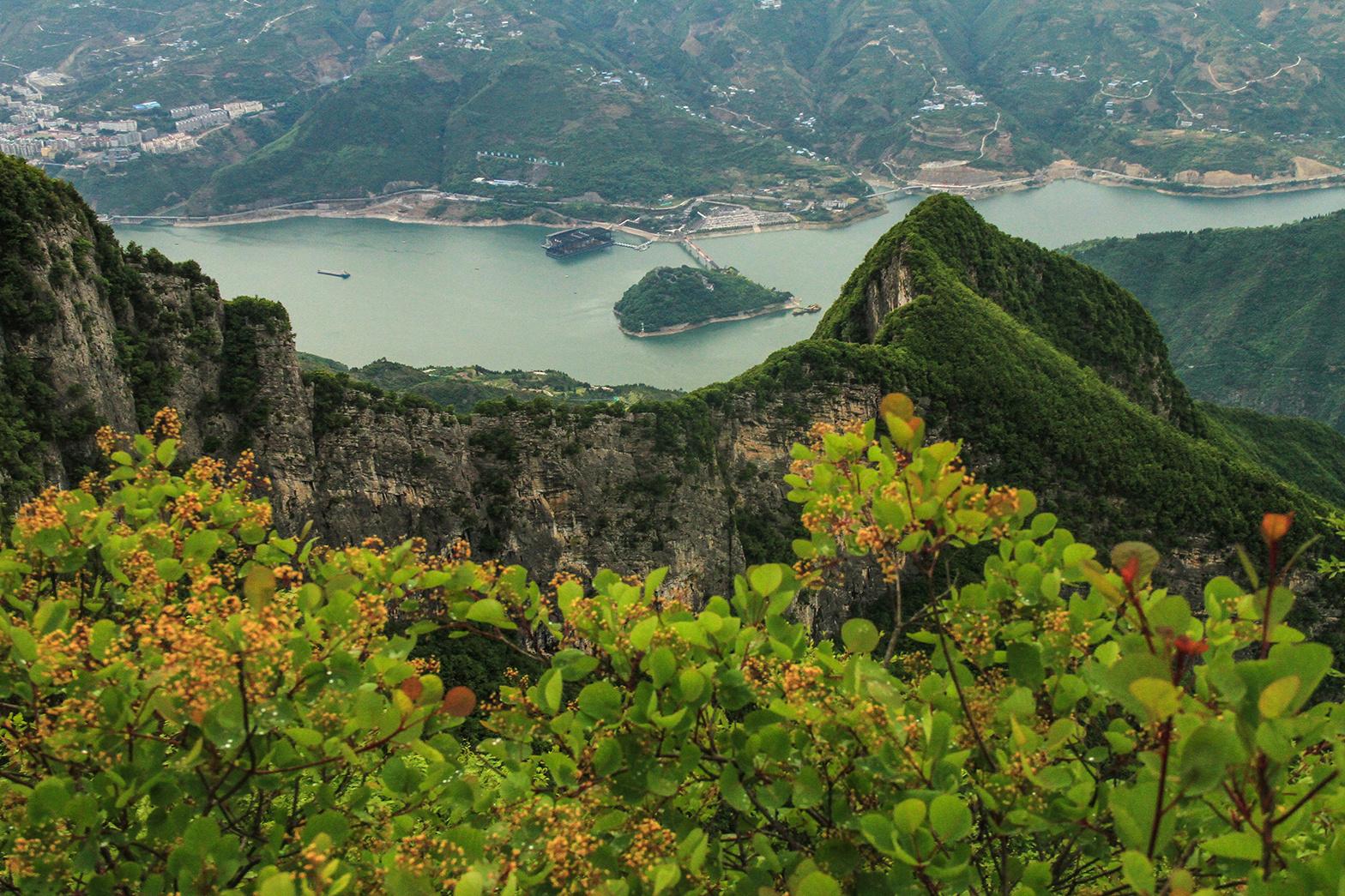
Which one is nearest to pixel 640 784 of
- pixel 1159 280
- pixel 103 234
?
pixel 103 234

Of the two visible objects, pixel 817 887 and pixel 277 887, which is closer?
pixel 277 887

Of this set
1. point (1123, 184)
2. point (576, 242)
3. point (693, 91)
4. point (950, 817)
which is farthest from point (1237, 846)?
point (693, 91)

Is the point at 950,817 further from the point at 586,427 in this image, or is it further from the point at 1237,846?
the point at 586,427

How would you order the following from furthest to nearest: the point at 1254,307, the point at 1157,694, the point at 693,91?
the point at 693,91, the point at 1254,307, the point at 1157,694

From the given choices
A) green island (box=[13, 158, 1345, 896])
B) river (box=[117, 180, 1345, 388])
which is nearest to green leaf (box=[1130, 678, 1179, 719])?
green island (box=[13, 158, 1345, 896])

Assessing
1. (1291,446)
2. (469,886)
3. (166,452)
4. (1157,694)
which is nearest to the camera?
(1157,694)

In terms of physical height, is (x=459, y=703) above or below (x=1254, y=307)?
above

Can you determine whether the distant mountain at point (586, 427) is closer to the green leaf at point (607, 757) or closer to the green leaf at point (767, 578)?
the green leaf at point (607, 757)
